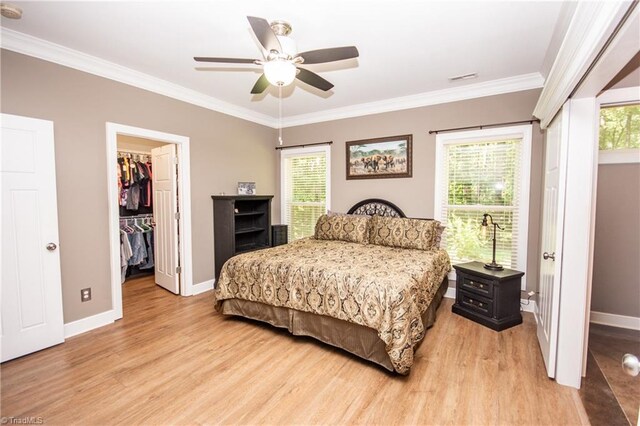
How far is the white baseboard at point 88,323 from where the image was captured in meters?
2.82

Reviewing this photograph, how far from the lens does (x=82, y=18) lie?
2.27 m

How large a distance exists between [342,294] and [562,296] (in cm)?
157

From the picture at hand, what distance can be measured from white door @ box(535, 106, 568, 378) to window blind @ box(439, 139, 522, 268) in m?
0.94

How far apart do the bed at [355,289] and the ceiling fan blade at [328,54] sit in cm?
172

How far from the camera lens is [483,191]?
12.0 ft

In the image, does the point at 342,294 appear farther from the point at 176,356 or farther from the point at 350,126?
the point at 350,126

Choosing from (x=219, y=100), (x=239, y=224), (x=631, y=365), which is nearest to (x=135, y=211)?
(x=239, y=224)

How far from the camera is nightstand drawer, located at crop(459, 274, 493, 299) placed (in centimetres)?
300

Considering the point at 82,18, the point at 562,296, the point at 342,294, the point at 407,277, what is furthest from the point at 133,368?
the point at 562,296

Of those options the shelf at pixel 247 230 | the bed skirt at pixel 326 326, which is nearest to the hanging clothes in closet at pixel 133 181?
the shelf at pixel 247 230

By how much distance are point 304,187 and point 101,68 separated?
3116 millimetres

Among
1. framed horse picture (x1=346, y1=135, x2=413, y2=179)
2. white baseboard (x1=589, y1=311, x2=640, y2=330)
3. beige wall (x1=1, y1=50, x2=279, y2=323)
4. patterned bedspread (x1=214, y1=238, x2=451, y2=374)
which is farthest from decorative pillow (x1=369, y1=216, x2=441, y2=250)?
beige wall (x1=1, y1=50, x2=279, y2=323)

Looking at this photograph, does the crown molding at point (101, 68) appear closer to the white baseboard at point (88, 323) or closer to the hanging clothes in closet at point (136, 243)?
the hanging clothes in closet at point (136, 243)

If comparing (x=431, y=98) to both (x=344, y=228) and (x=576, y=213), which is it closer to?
(x=344, y=228)
